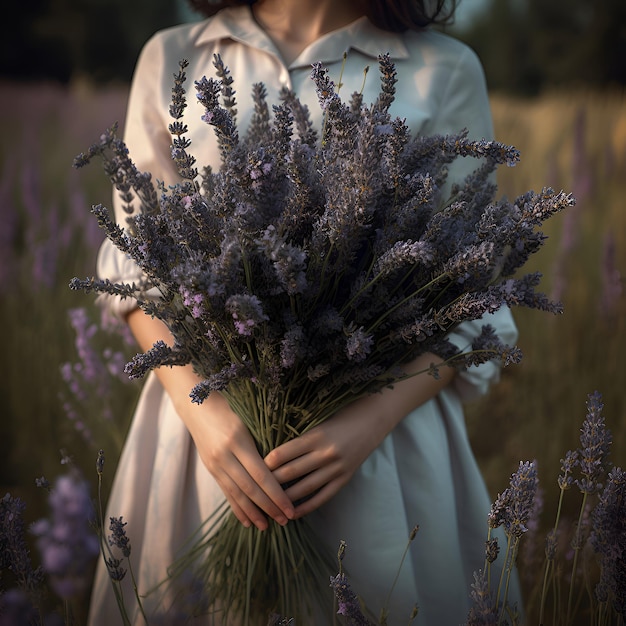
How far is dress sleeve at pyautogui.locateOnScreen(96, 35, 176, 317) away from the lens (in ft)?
2.85

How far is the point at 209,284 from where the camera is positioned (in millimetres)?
449

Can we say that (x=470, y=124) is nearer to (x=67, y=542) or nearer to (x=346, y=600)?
(x=346, y=600)

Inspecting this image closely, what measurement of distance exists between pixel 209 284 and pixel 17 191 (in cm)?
197

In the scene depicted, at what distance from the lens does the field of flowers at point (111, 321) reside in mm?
1685

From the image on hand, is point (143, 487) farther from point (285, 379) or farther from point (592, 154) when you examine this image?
point (592, 154)

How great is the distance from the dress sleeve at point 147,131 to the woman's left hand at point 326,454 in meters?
0.34

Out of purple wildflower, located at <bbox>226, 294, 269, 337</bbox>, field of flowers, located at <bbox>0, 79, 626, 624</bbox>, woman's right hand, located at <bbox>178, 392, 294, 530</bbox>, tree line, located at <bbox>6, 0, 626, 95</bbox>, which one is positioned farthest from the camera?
tree line, located at <bbox>6, 0, 626, 95</bbox>

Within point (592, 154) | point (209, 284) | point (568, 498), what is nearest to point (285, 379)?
point (209, 284)

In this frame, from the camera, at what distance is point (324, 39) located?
3.02ft

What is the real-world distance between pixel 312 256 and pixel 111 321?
103cm

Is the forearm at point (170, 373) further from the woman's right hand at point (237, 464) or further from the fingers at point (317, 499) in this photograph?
the fingers at point (317, 499)

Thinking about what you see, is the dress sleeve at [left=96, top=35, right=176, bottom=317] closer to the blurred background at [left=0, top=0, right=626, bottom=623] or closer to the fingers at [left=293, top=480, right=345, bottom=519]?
the fingers at [left=293, top=480, right=345, bottom=519]

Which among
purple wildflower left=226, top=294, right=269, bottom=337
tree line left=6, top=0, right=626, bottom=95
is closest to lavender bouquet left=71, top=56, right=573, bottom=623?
purple wildflower left=226, top=294, right=269, bottom=337

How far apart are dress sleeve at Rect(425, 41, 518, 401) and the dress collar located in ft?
0.29
